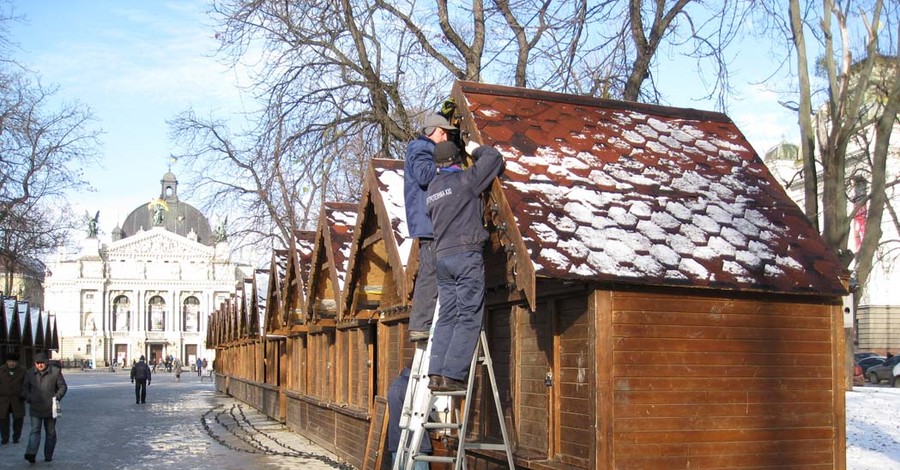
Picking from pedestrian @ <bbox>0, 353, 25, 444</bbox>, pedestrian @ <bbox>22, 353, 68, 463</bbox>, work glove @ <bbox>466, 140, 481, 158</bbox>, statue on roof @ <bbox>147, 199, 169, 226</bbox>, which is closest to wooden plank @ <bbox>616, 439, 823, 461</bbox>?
work glove @ <bbox>466, 140, 481, 158</bbox>

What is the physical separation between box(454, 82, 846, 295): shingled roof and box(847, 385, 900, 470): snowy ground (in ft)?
15.3

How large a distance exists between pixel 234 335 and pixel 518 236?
114ft

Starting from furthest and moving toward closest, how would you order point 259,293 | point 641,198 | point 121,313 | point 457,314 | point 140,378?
point 121,313 → point 140,378 → point 259,293 → point 641,198 → point 457,314

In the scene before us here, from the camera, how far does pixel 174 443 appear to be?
20.5 meters

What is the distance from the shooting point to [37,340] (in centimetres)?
4562

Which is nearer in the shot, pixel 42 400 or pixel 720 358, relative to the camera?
pixel 720 358

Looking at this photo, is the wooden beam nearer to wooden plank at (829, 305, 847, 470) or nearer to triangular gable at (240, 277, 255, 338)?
wooden plank at (829, 305, 847, 470)

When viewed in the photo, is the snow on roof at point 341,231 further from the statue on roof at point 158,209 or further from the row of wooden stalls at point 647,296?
the statue on roof at point 158,209

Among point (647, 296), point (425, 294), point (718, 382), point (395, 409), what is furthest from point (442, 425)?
point (395, 409)

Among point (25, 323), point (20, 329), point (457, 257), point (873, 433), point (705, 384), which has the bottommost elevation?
point (873, 433)

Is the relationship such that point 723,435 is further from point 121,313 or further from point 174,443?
point 121,313

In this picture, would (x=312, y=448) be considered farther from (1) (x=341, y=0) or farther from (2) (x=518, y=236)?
(2) (x=518, y=236)

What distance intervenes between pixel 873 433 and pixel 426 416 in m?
9.67

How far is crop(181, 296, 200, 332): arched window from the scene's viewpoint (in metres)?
145
